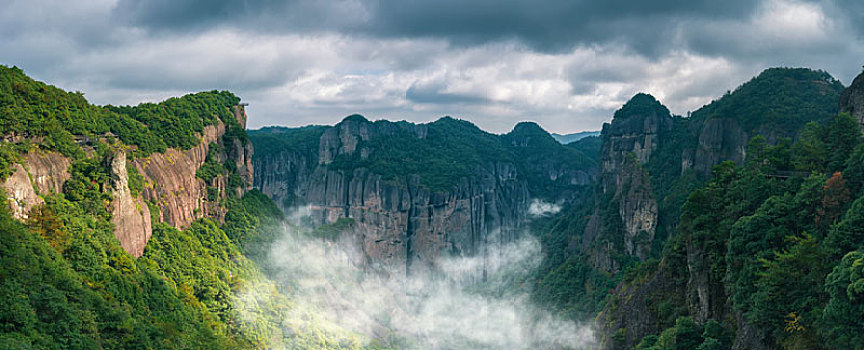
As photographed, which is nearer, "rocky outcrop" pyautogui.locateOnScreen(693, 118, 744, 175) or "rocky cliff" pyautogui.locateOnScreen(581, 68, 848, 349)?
"rocky cliff" pyautogui.locateOnScreen(581, 68, 848, 349)

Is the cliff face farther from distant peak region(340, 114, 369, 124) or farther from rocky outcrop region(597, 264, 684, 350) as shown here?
distant peak region(340, 114, 369, 124)

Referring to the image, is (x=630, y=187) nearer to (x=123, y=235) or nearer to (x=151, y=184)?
(x=151, y=184)

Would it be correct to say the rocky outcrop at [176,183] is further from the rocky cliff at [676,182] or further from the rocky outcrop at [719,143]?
the rocky outcrop at [719,143]

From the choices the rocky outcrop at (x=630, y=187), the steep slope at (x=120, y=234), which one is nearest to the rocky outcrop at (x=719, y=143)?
the rocky outcrop at (x=630, y=187)

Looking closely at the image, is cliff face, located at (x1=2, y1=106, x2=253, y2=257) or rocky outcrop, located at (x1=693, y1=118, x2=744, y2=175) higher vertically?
rocky outcrop, located at (x1=693, y1=118, x2=744, y2=175)

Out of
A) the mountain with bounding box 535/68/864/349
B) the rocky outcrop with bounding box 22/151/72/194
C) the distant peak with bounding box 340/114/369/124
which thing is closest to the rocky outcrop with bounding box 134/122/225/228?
the rocky outcrop with bounding box 22/151/72/194

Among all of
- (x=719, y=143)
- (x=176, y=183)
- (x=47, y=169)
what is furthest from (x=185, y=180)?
(x=719, y=143)
